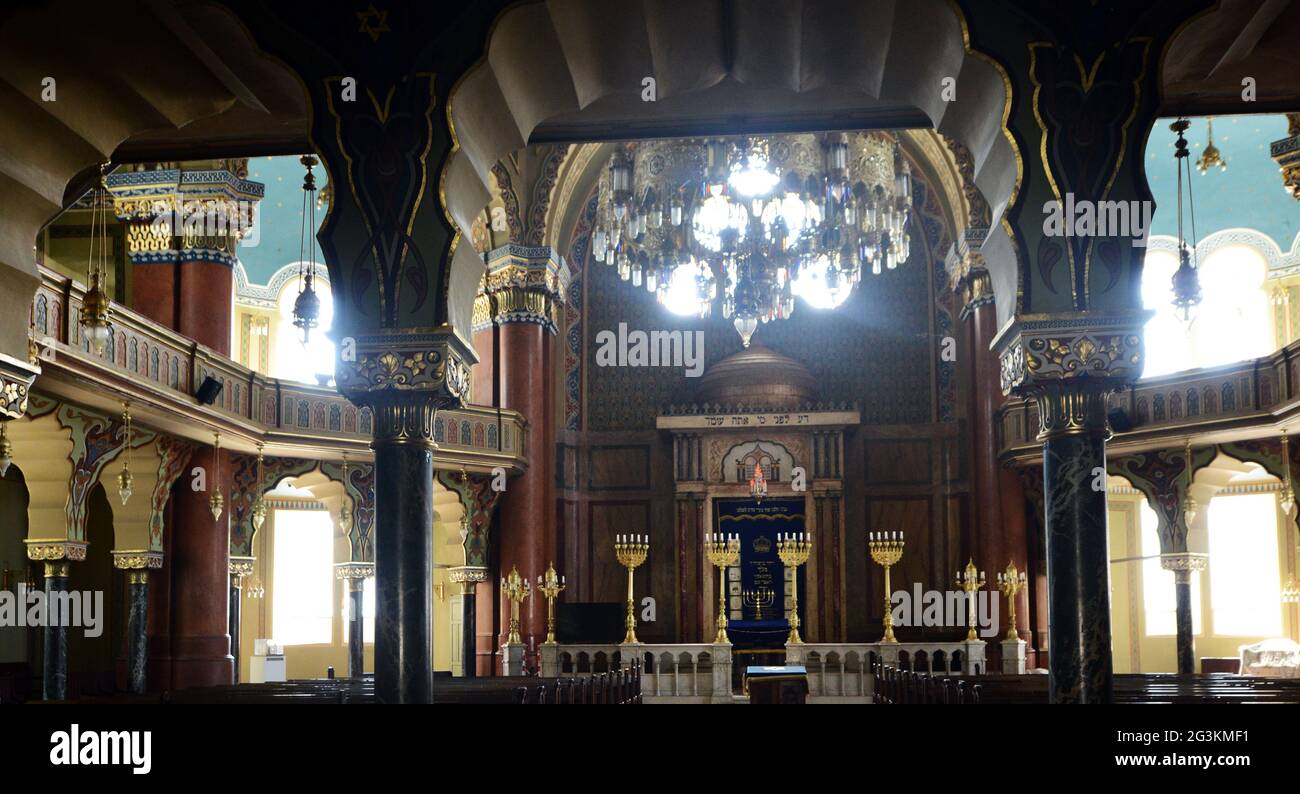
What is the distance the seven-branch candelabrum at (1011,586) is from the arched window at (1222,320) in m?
5.22

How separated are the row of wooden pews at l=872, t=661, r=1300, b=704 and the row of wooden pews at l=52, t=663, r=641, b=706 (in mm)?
3374

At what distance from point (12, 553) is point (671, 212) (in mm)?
11881

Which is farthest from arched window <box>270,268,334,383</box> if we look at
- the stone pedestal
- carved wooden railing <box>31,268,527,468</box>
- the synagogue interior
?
the stone pedestal

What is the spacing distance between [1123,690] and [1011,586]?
980 cm

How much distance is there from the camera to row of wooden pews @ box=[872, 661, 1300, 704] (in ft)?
29.4

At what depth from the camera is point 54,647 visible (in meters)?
15.1

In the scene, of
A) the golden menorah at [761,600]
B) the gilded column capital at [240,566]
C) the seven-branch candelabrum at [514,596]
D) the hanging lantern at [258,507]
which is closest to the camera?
the hanging lantern at [258,507]

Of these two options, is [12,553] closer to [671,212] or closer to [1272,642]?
[671,212]

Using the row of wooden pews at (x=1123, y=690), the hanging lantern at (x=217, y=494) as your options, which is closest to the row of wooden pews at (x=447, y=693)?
the row of wooden pews at (x=1123, y=690)

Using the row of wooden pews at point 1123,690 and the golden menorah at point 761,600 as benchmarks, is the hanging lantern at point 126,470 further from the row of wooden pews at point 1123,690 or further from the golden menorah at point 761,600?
the golden menorah at point 761,600

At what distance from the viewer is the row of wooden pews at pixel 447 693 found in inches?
411

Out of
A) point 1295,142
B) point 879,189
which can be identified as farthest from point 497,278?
point 1295,142

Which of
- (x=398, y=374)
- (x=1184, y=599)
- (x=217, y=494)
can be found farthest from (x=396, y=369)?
(x=1184, y=599)
